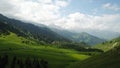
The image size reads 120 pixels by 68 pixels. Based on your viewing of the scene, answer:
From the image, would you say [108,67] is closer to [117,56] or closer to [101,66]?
[101,66]

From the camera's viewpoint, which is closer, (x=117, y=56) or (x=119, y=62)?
(x=119, y=62)

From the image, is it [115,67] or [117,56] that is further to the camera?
[117,56]

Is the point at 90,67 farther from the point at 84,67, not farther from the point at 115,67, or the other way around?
the point at 115,67

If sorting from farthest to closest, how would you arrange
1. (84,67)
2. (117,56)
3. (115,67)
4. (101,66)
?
1. (84,67)
2. (117,56)
3. (101,66)
4. (115,67)

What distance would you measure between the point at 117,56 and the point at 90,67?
2105cm

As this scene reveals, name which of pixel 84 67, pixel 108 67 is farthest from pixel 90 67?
pixel 108 67

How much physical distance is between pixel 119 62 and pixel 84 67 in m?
39.2

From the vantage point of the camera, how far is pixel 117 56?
166750mm

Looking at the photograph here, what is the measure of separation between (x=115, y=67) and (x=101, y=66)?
741 inches

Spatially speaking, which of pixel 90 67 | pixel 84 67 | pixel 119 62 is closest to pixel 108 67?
pixel 119 62

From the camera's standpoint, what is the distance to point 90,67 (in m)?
168

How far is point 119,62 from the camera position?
145500 millimetres

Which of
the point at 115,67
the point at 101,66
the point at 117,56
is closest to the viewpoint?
the point at 115,67

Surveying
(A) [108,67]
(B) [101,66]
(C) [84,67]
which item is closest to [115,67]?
(A) [108,67]
